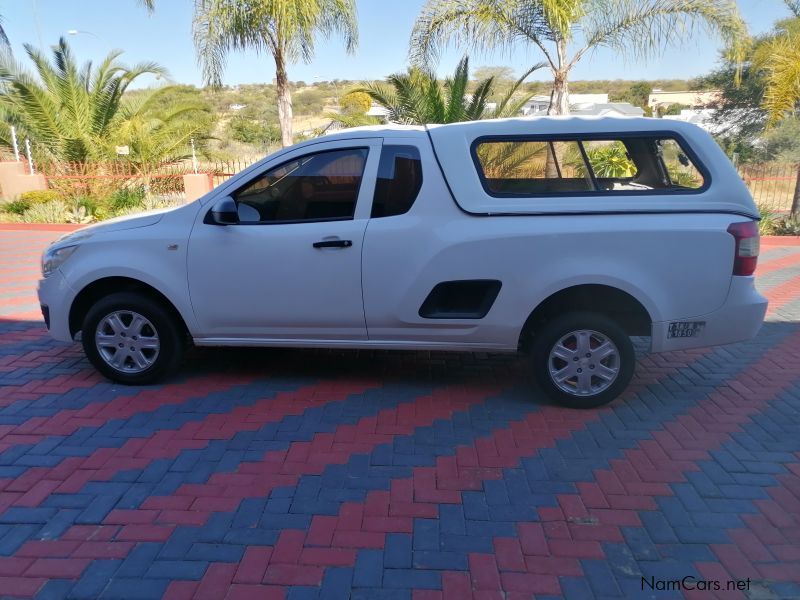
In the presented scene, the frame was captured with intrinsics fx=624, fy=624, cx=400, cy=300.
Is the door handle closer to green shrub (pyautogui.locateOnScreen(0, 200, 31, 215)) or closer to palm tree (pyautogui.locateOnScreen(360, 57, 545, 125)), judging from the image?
palm tree (pyautogui.locateOnScreen(360, 57, 545, 125))

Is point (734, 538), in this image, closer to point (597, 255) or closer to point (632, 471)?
point (632, 471)

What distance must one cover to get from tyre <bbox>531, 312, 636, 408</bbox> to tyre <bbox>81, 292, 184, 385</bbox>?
2.66m

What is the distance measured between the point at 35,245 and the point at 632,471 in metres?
11.0

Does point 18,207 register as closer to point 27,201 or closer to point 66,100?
point 27,201

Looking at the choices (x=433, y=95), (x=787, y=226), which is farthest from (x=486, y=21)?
(x=787, y=226)

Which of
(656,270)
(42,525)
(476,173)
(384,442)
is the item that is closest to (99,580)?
(42,525)

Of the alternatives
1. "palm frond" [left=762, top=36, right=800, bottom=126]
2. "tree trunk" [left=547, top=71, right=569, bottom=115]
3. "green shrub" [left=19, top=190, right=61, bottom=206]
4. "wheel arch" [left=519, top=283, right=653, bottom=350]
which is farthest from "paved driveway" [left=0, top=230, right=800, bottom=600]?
"green shrub" [left=19, top=190, right=61, bottom=206]

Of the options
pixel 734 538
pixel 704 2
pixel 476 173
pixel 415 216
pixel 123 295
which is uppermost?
pixel 704 2

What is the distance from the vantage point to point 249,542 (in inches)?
115

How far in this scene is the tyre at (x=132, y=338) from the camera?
4.55m

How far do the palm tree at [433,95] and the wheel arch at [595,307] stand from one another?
845 cm

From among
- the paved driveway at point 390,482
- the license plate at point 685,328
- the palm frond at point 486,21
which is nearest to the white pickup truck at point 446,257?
the license plate at point 685,328

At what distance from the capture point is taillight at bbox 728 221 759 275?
13.1 ft

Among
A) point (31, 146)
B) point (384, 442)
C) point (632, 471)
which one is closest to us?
point (632, 471)
